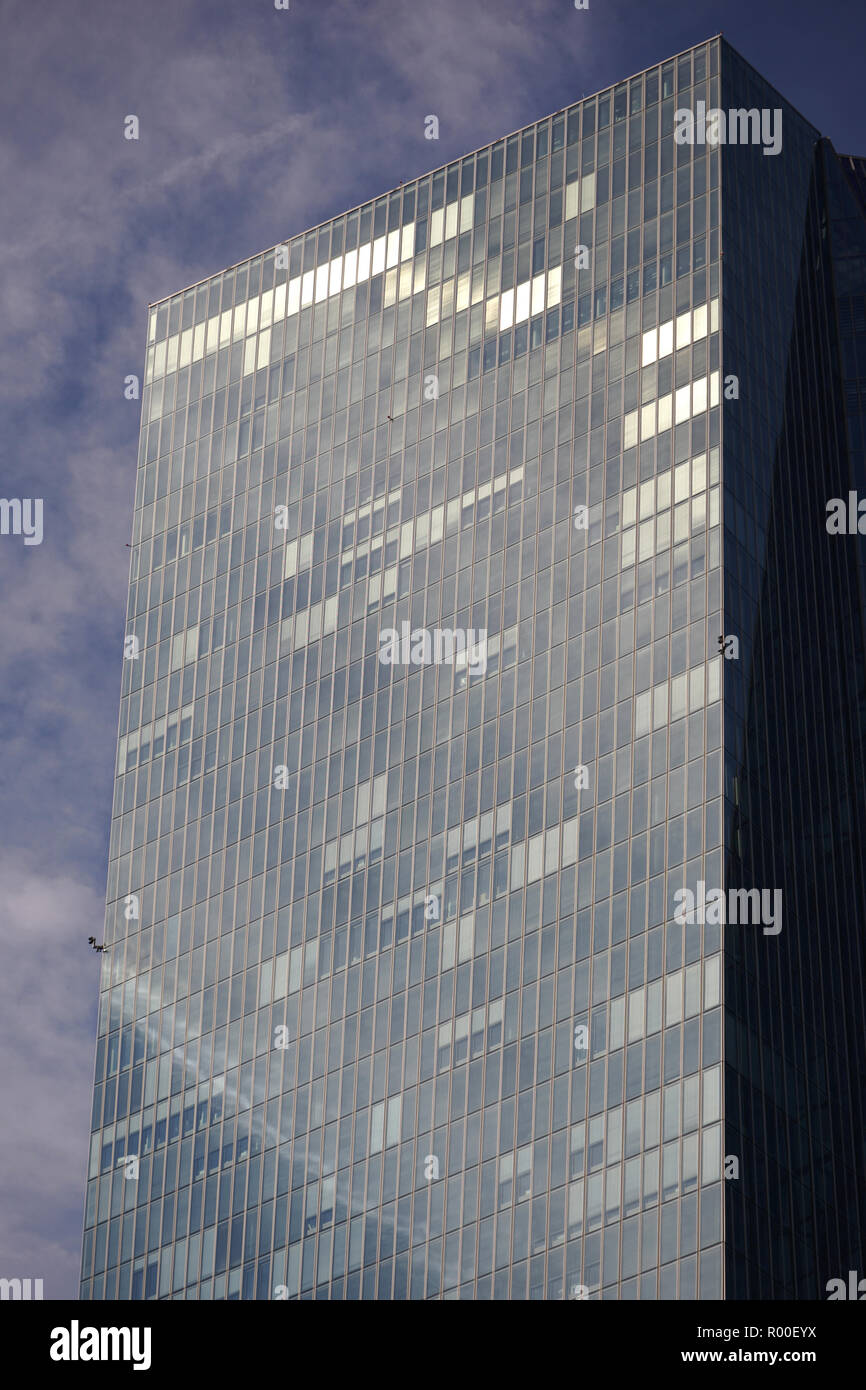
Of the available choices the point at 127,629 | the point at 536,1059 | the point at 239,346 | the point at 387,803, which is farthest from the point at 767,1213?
the point at 239,346

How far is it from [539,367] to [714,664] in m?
28.8

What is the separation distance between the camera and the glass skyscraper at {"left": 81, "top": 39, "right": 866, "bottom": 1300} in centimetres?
11106

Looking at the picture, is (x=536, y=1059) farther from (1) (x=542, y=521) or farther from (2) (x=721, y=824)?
(1) (x=542, y=521)

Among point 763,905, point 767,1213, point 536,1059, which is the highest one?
point 763,905

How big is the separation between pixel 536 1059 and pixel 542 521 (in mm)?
33808

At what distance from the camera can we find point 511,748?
12588 cm

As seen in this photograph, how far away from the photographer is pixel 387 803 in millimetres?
131375

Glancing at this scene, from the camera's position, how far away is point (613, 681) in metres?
122

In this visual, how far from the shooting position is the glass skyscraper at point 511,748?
111062 mm
